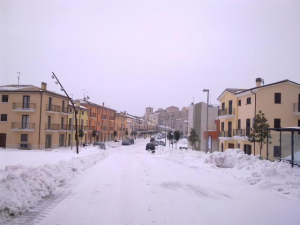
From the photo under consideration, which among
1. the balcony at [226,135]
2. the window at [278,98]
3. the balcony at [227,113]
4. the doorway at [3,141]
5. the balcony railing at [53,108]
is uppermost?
the window at [278,98]

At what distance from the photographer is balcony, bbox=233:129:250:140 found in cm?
3270

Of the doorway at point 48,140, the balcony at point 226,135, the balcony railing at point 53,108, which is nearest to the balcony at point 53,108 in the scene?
the balcony railing at point 53,108

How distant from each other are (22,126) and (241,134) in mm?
32484

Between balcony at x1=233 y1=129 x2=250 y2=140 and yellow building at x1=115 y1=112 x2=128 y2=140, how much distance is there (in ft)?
196

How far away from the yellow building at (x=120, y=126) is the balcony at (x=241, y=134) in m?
59.8

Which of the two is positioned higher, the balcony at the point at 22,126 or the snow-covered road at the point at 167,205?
the balcony at the point at 22,126

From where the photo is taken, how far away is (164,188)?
38.4 ft

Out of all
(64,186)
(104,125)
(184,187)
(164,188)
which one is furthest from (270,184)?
(104,125)

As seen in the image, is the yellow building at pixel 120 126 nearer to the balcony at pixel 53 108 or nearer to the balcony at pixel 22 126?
the balcony at pixel 53 108

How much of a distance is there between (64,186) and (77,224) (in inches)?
223

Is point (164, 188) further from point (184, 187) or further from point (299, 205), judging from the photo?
point (299, 205)

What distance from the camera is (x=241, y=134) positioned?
34.0 meters

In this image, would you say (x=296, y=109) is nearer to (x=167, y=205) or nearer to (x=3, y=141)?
(x=167, y=205)

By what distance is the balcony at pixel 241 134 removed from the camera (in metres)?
32.7
